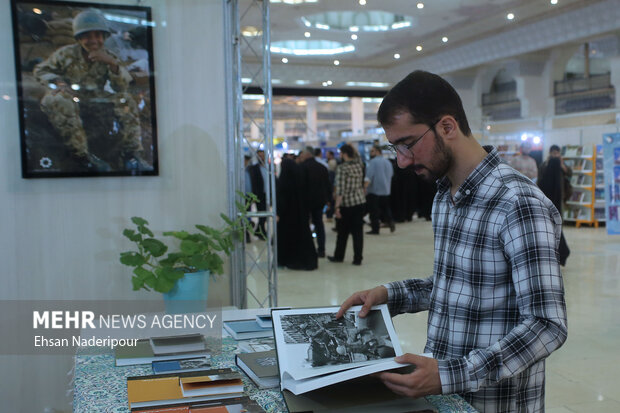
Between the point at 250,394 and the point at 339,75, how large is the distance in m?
14.0

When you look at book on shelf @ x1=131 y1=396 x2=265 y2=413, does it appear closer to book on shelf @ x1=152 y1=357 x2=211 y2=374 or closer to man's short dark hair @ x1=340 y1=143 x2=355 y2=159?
book on shelf @ x1=152 y1=357 x2=211 y2=374

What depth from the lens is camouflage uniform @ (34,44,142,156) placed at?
314 cm

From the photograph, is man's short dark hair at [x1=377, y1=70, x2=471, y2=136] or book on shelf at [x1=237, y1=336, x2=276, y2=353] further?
book on shelf at [x1=237, y1=336, x2=276, y2=353]

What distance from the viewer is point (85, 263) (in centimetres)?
330

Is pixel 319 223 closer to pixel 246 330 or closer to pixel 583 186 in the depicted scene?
pixel 246 330

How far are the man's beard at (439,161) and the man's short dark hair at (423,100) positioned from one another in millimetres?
62

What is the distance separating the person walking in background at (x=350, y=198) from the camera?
722cm

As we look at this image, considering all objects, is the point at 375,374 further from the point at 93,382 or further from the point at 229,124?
the point at 229,124

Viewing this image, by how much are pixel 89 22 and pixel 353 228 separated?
15.9ft

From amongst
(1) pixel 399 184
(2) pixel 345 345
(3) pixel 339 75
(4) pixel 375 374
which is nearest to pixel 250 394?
(2) pixel 345 345

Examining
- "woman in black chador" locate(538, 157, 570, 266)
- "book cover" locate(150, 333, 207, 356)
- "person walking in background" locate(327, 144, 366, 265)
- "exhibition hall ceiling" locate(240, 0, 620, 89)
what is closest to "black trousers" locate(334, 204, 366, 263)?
"person walking in background" locate(327, 144, 366, 265)

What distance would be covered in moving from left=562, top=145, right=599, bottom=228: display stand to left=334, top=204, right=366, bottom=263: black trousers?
5.83 metres

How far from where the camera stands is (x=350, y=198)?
724 cm

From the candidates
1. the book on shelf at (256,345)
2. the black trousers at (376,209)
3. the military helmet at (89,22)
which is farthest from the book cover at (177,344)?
the black trousers at (376,209)
